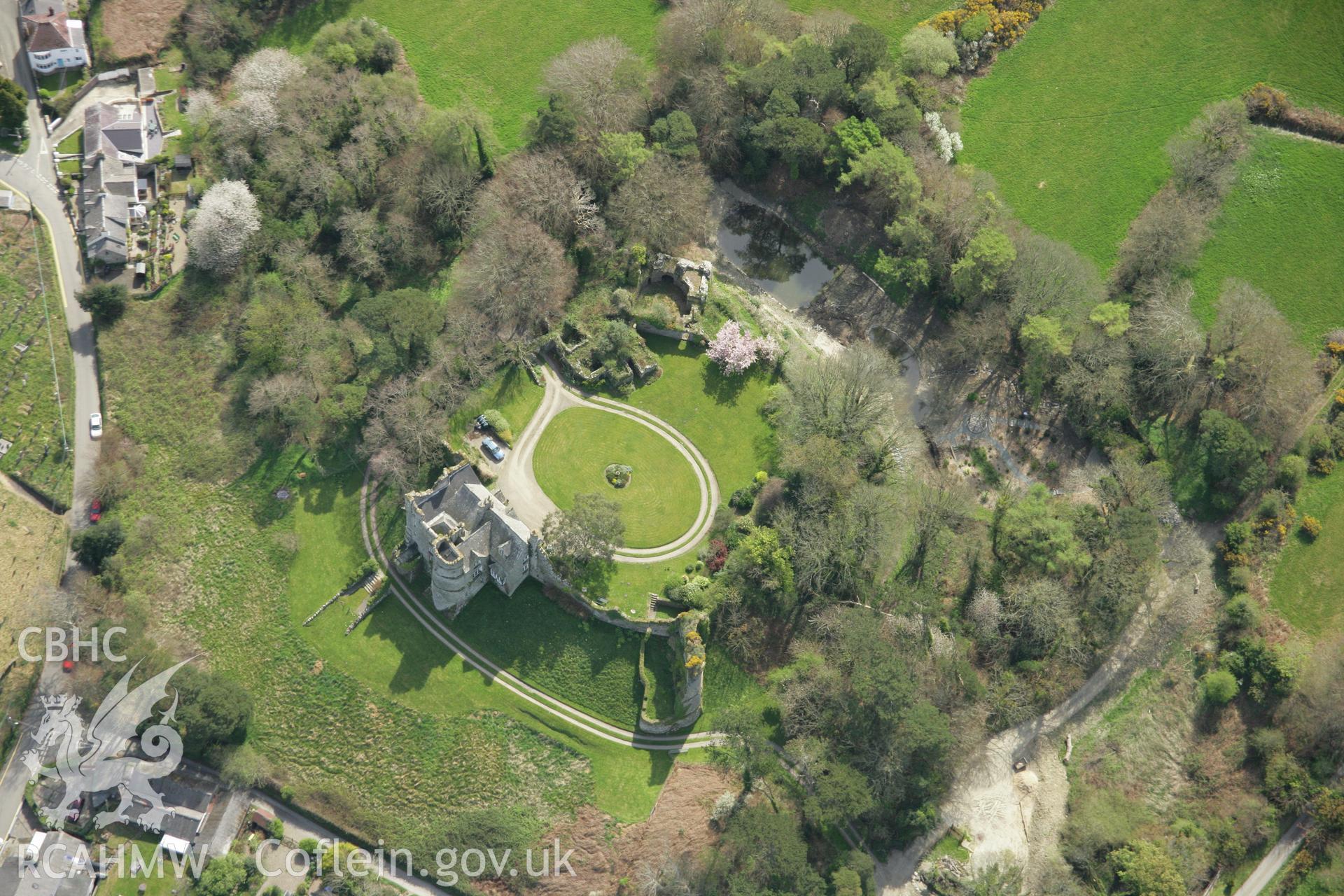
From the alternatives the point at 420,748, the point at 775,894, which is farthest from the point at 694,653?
the point at 420,748

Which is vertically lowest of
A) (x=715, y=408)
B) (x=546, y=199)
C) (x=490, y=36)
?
(x=715, y=408)

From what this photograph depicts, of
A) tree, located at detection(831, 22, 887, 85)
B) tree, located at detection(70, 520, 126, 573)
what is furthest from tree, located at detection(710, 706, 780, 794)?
tree, located at detection(831, 22, 887, 85)

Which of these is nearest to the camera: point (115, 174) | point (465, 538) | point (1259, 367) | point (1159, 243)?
point (465, 538)

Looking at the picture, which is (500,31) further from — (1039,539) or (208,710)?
(1039,539)

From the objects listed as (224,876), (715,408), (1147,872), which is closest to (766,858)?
(1147,872)

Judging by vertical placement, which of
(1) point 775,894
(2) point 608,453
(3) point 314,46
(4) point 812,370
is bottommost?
(1) point 775,894

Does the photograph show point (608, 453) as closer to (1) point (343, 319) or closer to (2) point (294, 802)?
(1) point (343, 319)

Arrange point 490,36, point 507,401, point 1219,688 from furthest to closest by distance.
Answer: point 490,36, point 507,401, point 1219,688
